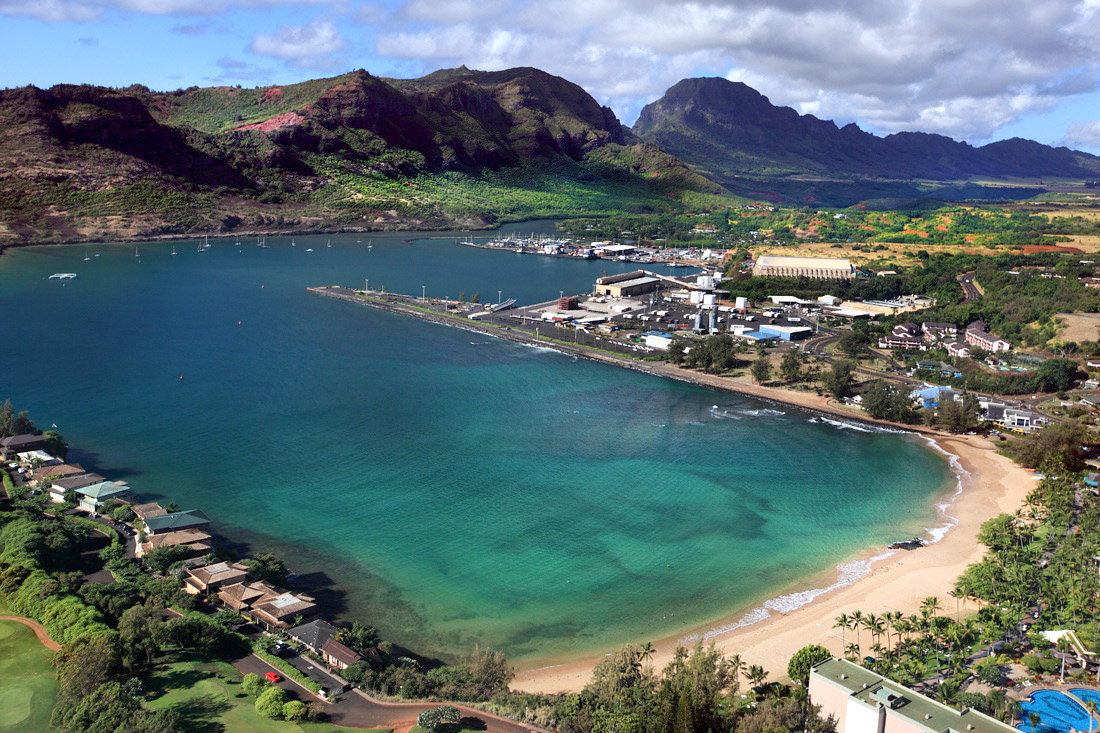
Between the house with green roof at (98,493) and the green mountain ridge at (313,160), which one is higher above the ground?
the green mountain ridge at (313,160)

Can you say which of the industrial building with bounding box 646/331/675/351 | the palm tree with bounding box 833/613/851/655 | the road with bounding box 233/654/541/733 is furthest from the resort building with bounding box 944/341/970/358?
the road with bounding box 233/654/541/733

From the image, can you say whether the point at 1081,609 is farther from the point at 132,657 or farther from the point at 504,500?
the point at 132,657

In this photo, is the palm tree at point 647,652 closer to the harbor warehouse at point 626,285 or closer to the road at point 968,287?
the harbor warehouse at point 626,285

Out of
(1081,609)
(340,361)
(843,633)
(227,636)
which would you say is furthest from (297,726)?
(340,361)

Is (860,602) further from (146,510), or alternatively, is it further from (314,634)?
(146,510)

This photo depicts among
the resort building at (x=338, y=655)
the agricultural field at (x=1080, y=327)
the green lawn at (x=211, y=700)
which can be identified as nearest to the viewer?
the green lawn at (x=211, y=700)

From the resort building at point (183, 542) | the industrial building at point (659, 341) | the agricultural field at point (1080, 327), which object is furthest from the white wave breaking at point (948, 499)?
the resort building at point (183, 542)

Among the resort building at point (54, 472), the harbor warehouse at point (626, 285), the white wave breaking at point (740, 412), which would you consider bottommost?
the white wave breaking at point (740, 412)
